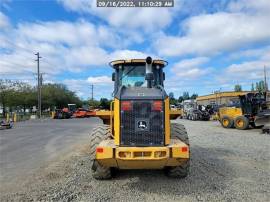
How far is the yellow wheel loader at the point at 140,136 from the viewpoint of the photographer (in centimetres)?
670

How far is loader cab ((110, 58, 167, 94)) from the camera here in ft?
28.0

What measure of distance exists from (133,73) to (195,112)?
35.2 meters

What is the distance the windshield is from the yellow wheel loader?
0.40 meters

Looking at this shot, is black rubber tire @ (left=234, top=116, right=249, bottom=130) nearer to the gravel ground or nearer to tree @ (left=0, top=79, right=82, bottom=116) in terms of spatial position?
the gravel ground

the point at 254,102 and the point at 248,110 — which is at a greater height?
the point at 254,102

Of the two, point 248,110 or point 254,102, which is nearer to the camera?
point 254,102

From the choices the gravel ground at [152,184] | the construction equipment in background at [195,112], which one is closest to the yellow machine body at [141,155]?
the gravel ground at [152,184]

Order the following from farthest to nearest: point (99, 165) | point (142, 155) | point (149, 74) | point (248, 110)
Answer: point (248, 110)
point (149, 74)
point (99, 165)
point (142, 155)

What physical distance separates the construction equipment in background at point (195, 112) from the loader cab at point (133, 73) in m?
34.2

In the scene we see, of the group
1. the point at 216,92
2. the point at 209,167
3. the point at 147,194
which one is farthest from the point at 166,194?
the point at 216,92

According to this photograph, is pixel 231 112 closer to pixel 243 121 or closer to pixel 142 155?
pixel 243 121

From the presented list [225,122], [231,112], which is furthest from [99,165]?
[225,122]

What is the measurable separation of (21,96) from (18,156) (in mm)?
56303

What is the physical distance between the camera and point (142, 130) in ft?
23.1
